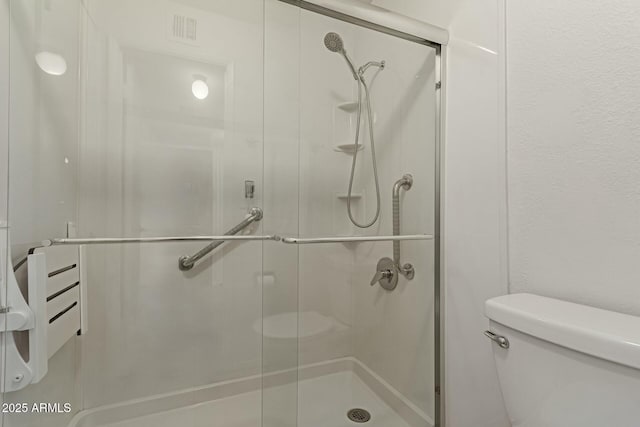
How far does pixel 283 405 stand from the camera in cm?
106

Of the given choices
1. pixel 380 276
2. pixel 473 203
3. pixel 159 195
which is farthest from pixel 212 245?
pixel 473 203

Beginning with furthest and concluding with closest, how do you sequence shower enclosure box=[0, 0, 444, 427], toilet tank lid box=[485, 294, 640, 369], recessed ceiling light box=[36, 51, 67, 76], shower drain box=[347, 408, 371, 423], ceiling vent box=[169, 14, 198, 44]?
ceiling vent box=[169, 14, 198, 44], shower drain box=[347, 408, 371, 423], shower enclosure box=[0, 0, 444, 427], recessed ceiling light box=[36, 51, 67, 76], toilet tank lid box=[485, 294, 640, 369]

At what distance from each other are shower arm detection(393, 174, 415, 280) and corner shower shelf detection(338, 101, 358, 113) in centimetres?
33

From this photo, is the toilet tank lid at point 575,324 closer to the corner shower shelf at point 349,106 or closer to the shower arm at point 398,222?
the shower arm at point 398,222

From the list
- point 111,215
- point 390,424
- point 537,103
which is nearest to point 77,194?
point 111,215

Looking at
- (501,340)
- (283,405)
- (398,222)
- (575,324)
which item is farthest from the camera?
(398,222)

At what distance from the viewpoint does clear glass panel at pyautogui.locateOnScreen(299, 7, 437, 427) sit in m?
1.07

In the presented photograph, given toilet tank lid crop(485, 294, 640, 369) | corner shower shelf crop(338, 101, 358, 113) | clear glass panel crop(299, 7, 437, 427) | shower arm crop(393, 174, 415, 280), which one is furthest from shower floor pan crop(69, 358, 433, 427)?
corner shower shelf crop(338, 101, 358, 113)

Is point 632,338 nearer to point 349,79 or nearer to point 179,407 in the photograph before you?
point 349,79

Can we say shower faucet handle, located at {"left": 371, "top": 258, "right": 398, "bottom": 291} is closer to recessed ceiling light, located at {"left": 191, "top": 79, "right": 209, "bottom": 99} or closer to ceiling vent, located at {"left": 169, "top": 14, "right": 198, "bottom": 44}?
recessed ceiling light, located at {"left": 191, "top": 79, "right": 209, "bottom": 99}

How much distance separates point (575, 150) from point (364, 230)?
0.66 meters

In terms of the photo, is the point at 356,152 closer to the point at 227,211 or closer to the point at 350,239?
the point at 350,239

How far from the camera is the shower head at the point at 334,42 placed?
3.47 ft

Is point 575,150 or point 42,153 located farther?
point 42,153
